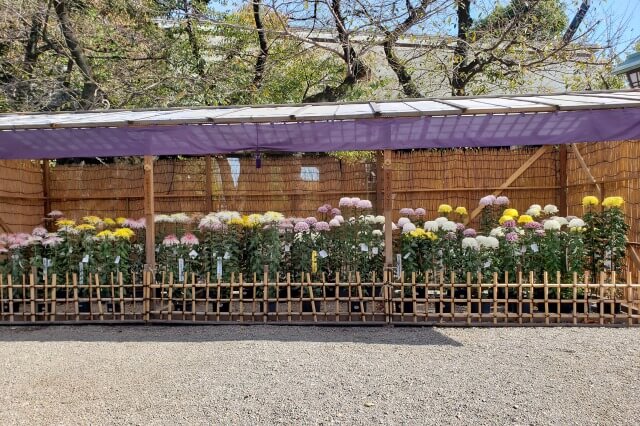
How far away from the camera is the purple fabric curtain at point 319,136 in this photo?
491 cm

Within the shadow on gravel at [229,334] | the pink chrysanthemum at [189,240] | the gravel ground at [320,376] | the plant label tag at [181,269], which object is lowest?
the gravel ground at [320,376]

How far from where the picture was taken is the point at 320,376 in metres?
3.66

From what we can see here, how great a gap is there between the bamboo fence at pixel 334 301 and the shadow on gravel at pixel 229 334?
14 centimetres

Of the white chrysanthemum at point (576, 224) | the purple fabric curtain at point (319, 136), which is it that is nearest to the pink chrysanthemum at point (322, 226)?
the purple fabric curtain at point (319, 136)

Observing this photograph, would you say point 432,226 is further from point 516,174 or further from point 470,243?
point 516,174

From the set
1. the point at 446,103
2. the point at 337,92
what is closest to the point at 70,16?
the point at 337,92

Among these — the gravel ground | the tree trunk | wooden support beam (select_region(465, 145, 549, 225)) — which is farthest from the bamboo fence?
the tree trunk

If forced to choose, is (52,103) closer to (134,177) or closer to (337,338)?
(134,177)

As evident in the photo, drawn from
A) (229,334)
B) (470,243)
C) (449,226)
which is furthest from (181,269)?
(470,243)

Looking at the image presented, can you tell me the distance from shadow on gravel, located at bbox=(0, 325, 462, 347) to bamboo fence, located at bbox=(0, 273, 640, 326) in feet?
0.46

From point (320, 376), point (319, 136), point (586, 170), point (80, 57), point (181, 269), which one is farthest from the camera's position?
point (80, 57)

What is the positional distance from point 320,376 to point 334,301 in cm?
165

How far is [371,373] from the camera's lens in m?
3.69

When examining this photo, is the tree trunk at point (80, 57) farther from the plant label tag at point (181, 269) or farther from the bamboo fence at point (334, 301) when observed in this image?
the plant label tag at point (181, 269)
